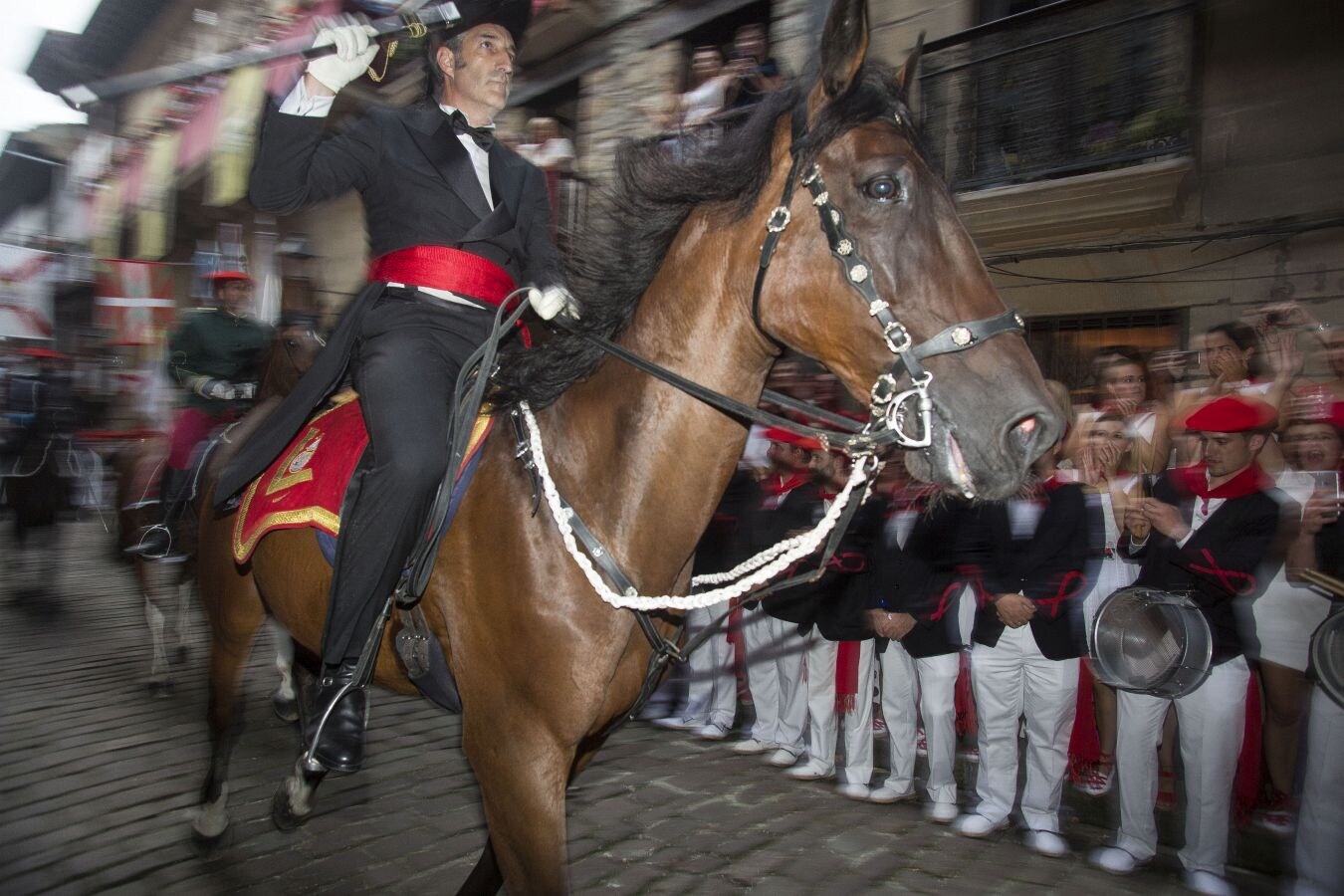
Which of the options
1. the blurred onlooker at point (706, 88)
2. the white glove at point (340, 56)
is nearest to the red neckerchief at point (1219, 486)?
the white glove at point (340, 56)

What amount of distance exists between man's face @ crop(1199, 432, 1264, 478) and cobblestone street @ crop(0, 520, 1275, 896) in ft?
6.43

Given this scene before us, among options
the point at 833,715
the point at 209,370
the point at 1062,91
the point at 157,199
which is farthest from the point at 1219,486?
the point at 157,199

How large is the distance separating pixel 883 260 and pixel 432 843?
3482 mm

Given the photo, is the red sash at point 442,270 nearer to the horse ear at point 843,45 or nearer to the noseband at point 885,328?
the noseband at point 885,328

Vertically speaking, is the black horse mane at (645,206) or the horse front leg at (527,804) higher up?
the black horse mane at (645,206)

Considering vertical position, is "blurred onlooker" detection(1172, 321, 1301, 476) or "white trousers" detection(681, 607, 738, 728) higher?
"blurred onlooker" detection(1172, 321, 1301, 476)

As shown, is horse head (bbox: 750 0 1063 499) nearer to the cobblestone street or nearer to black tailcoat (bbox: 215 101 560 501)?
black tailcoat (bbox: 215 101 560 501)

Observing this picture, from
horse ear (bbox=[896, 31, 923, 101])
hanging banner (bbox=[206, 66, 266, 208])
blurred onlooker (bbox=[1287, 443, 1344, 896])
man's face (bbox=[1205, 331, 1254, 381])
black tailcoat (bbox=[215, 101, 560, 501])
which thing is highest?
hanging banner (bbox=[206, 66, 266, 208])

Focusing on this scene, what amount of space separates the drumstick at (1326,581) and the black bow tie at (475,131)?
146 inches

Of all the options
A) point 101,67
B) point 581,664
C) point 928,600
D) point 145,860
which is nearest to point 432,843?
point 145,860

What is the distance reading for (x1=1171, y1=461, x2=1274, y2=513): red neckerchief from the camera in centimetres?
405

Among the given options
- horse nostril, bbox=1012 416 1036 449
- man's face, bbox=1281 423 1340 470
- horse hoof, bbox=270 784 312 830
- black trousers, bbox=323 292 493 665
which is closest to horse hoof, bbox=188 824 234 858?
horse hoof, bbox=270 784 312 830

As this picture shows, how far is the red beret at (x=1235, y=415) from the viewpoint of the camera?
4.05 m

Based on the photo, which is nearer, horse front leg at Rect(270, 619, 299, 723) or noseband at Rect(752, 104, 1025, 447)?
noseband at Rect(752, 104, 1025, 447)
